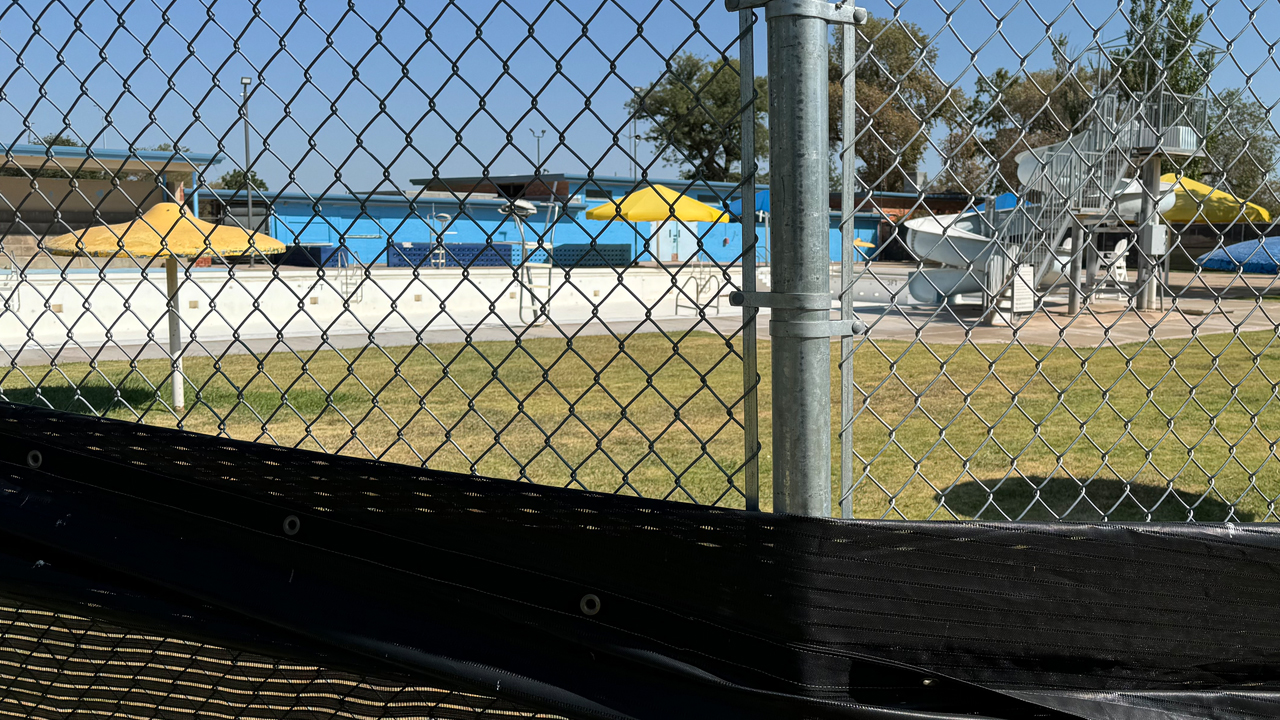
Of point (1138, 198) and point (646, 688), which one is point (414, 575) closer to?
point (646, 688)

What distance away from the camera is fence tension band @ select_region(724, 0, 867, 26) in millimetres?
1516

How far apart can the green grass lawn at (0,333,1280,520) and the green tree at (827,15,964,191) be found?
0.85 meters

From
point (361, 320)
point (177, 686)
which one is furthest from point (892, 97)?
point (361, 320)

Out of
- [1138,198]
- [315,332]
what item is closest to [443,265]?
[315,332]

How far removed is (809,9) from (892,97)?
0.27 meters

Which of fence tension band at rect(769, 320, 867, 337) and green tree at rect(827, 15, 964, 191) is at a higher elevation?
green tree at rect(827, 15, 964, 191)

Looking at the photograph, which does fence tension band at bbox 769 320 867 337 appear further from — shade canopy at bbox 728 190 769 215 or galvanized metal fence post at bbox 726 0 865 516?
shade canopy at bbox 728 190 769 215

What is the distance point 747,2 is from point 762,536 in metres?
0.91

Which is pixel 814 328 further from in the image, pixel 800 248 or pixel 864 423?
pixel 864 423

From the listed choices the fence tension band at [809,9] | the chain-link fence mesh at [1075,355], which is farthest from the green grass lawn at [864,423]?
the fence tension band at [809,9]

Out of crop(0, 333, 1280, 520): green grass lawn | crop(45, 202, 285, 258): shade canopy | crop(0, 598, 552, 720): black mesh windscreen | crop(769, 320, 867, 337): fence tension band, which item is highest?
crop(45, 202, 285, 258): shade canopy

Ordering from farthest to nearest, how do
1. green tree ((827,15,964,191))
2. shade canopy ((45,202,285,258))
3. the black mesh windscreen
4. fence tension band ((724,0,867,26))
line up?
shade canopy ((45,202,285,258)), the black mesh windscreen, green tree ((827,15,964,191)), fence tension band ((724,0,867,26))

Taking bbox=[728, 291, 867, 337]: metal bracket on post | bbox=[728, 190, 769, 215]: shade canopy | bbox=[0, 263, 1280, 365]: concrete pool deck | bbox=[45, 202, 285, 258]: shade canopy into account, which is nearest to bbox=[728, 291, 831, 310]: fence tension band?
bbox=[728, 291, 867, 337]: metal bracket on post

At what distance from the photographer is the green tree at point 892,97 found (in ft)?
5.85
